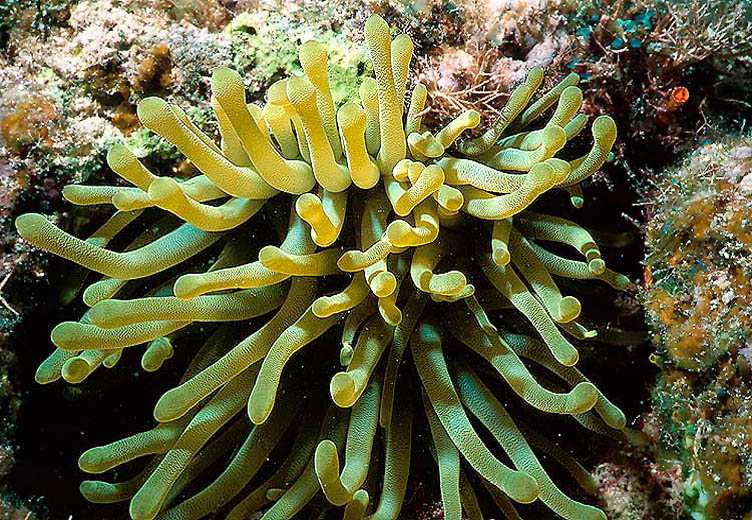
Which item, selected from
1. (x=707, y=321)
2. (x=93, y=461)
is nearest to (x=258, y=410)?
(x=93, y=461)

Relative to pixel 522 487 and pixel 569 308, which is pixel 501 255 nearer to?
pixel 569 308

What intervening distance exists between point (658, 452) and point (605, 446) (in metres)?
0.22

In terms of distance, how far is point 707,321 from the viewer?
2164 millimetres

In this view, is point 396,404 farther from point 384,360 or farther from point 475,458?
point 475,458

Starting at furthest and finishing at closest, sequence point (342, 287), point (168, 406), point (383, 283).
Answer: point (342, 287) < point (168, 406) < point (383, 283)

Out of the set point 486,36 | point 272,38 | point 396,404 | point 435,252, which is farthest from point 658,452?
point 272,38

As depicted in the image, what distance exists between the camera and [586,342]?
2742 millimetres

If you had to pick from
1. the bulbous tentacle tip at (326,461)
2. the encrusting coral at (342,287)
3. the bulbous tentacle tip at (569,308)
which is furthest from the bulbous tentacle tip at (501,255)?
the bulbous tentacle tip at (326,461)

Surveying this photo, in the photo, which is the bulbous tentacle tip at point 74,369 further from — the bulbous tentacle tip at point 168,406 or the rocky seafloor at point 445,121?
the rocky seafloor at point 445,121

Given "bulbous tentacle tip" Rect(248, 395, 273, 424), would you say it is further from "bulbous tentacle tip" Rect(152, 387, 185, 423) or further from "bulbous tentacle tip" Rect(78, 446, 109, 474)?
"bulbous tentacle tip" Rect(78, 446, 109, 474)

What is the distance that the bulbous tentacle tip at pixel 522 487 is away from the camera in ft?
6.43

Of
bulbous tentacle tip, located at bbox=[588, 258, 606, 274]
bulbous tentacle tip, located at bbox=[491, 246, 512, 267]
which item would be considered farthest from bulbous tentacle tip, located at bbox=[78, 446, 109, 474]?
bulbous tentacle tip, located at bbox=[588, 258, 606, 274]

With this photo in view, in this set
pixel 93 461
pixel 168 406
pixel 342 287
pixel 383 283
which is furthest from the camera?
pixel 342 287

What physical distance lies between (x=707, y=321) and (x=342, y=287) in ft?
4.47
